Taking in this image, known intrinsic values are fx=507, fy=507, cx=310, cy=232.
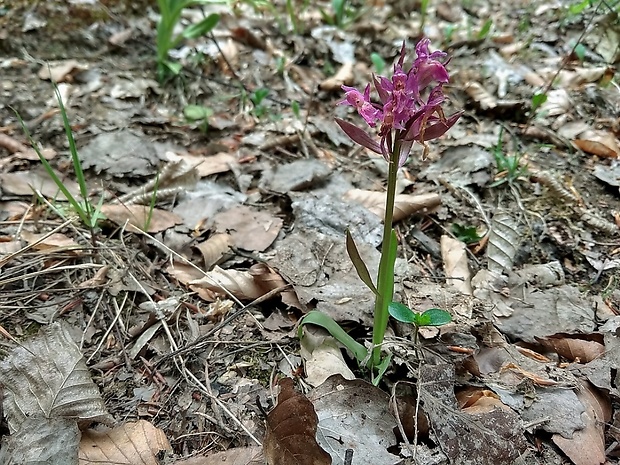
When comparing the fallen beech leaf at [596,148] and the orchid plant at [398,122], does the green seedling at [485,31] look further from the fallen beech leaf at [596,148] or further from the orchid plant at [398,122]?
the orchid plant at [398,122]

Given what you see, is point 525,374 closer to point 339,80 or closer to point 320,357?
point 320,357

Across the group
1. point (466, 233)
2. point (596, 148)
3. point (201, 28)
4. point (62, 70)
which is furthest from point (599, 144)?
point (62, 70)

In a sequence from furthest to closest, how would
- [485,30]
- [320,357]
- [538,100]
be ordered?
1. [485,30]
2. [538,100]
3. [320,357]

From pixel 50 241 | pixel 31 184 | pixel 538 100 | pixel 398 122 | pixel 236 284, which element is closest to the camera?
pixel 398 122

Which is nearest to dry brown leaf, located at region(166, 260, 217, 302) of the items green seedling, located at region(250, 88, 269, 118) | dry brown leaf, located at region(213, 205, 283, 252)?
dry brown leaf, located at region(213, 205, 283, 252)

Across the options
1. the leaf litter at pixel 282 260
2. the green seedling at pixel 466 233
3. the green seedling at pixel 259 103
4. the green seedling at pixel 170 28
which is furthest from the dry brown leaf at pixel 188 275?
the green seedling at pixel 170 28

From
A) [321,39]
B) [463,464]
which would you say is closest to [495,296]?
[463,464]

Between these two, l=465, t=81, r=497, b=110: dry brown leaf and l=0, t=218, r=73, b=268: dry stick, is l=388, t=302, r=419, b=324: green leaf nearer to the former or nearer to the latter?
l=0, t=218, r=73, b=268: dry stick

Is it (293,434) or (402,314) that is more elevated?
(402,314)
